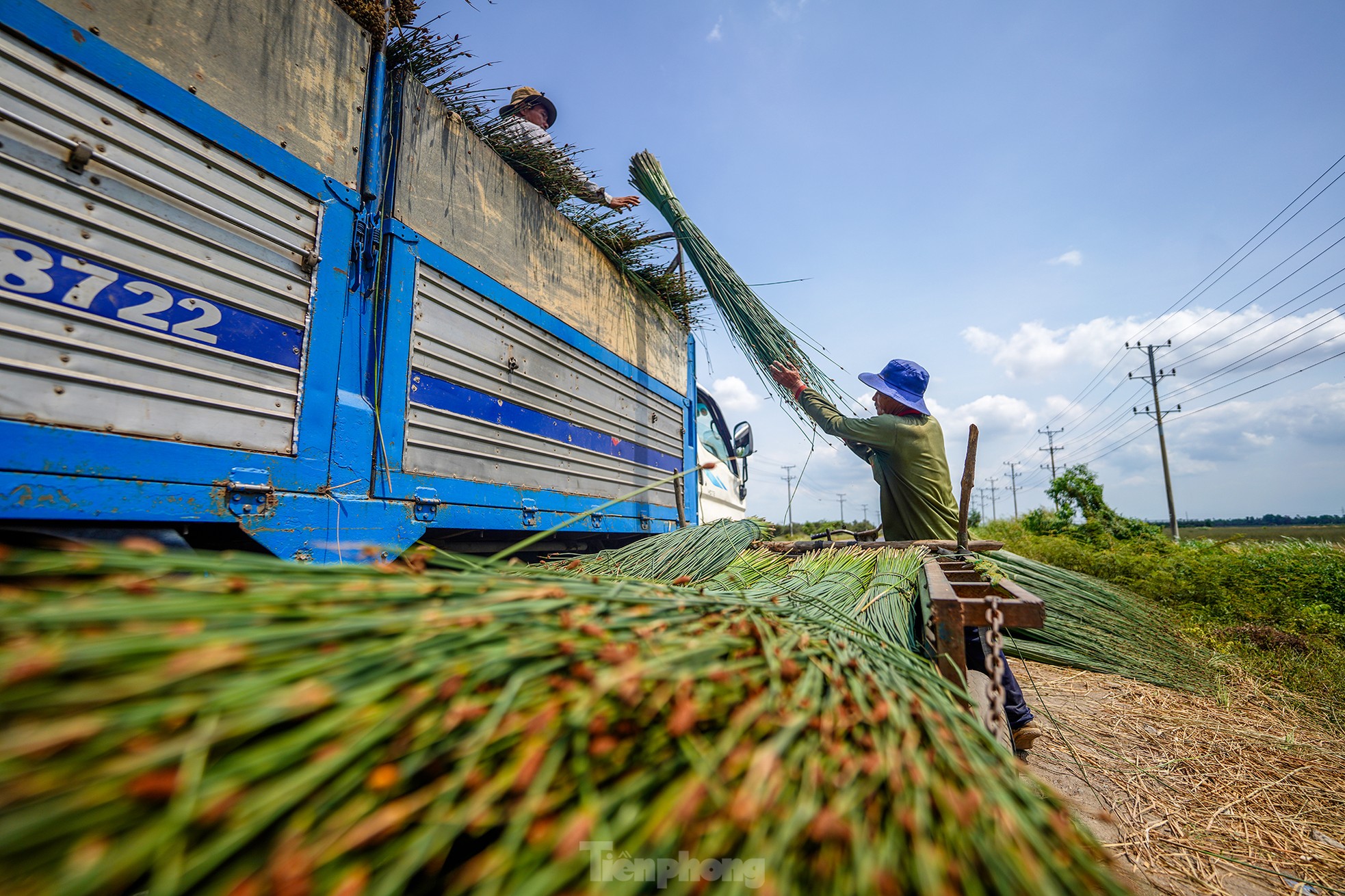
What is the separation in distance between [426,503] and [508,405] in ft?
2.60

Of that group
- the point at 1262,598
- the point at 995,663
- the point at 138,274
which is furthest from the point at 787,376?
the point at 1262,598

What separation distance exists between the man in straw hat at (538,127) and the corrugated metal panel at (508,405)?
115 cm

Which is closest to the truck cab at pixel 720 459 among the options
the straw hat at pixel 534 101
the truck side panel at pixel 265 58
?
the straw hat at pixel 534 101

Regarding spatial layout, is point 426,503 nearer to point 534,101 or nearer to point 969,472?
point 969,472

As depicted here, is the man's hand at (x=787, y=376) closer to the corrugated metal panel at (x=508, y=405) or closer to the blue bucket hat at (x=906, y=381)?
the blue bucket hat at (x=906, y=381)

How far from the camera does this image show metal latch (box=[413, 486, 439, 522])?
259cm

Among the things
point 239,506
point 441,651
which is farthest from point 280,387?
point 441,651

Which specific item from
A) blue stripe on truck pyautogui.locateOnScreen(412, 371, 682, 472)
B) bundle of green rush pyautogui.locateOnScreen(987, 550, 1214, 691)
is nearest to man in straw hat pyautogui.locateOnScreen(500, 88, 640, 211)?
blue stripe on truck pyautogui.locateOnScreen(412, 371, 682, 472)

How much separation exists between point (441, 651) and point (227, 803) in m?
0.27

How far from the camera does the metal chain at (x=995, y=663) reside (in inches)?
52.4

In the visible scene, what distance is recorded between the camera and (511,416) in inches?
127

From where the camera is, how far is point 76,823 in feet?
1.83

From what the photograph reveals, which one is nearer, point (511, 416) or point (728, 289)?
point (511, 416)

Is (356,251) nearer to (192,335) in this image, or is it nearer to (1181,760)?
(192,335)
